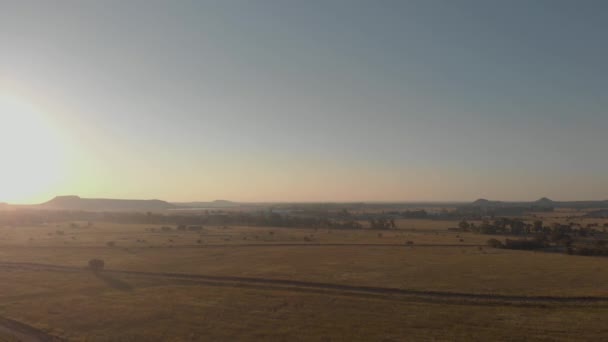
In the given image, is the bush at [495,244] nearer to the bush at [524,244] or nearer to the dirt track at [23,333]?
the bush at [524,244]

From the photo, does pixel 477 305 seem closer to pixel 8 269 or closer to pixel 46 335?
pixel 46 335

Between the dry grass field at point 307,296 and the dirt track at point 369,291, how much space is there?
0.12 metres

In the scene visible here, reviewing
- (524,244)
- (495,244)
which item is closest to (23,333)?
(495,244)

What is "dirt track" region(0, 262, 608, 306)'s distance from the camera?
45281mm

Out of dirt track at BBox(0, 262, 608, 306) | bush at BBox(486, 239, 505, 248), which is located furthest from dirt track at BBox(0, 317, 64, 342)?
bush at BBox(486, 239, 505, 248)

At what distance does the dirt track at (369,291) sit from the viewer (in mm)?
45281

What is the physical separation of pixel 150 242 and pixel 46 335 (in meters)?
74.6

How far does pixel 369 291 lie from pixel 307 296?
7601mm

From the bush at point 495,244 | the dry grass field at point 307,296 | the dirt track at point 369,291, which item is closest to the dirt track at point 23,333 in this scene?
the dry grass field at point 307,296

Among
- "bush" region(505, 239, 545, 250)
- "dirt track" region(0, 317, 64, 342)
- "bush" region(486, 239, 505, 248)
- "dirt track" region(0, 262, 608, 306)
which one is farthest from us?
"bush" region(486, 239, 505, 248)

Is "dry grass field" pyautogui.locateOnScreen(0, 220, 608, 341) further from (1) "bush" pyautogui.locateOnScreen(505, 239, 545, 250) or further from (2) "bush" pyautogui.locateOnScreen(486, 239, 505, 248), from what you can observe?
(2) "bush" pyautogui.locateOnScreen(486, 239, 505, 248)

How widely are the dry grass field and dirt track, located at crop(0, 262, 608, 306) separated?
123mm

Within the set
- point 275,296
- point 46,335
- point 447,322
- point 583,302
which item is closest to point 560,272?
point 583,302

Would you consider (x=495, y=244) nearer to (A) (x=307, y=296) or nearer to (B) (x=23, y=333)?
(A) (x=307, y=296)
